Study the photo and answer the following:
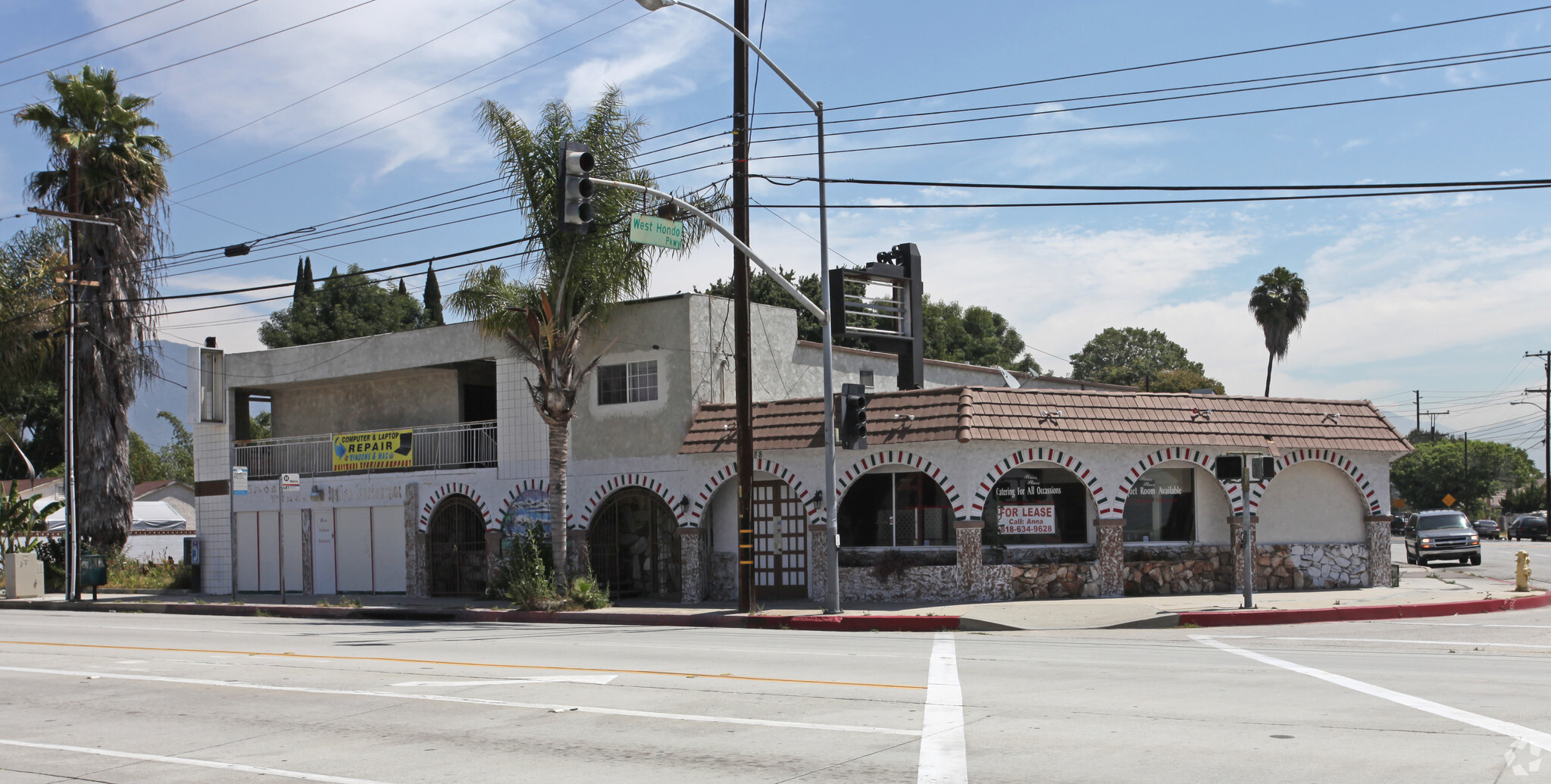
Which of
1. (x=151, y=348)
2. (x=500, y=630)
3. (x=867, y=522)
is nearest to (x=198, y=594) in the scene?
(x=151, y=348)

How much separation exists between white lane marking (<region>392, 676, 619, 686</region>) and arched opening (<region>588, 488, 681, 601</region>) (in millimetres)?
13221

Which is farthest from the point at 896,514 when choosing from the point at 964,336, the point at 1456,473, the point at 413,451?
the point at 1456,473

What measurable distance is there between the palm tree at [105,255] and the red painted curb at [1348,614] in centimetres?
2896

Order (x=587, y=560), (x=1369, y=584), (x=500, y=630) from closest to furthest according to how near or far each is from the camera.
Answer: (x=500, y=630) → (x=1369, y=584) → (x=587, y=560)

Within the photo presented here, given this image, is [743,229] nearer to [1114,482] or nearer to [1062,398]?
[1062,398]

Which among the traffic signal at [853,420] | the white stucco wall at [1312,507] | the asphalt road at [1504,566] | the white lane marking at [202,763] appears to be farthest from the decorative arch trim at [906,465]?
the white lane marking at [202,763]

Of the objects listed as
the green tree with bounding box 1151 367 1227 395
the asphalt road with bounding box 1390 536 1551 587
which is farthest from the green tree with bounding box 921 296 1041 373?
the asphalt road with bounding box 1390 536 1551 587

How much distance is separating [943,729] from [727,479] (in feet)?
50.7

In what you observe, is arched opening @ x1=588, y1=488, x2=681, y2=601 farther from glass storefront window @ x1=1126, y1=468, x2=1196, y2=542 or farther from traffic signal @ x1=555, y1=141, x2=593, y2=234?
traffic signal @ x1=555, y1=141, x2=593, y2=234

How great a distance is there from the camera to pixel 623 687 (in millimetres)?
11953

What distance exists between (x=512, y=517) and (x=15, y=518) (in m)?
19.6

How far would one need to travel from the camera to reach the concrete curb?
19453mm

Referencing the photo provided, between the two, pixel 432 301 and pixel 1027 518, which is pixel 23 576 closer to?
pixel 1027 518

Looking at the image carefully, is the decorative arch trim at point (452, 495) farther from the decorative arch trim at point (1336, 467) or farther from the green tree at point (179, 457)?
the green tree at point (179, 457)
